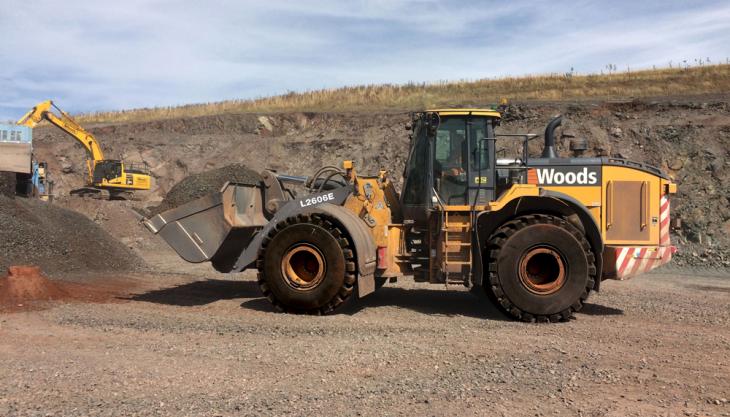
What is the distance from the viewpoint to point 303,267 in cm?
785

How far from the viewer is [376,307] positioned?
26.9ft

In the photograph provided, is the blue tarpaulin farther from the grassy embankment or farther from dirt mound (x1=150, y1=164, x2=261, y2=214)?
the grassy embankment

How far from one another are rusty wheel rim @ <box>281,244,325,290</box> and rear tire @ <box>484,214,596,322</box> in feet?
7.09

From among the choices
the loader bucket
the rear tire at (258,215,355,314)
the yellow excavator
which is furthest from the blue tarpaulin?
the rear tire at (258,215,355,314)

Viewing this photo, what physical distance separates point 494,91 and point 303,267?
76.1ft

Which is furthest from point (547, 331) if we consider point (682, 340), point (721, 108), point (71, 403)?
point (721, 108)

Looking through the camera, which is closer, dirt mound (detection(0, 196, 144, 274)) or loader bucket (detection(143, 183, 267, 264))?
loader bucket (detection(143, 183, 267, 264))

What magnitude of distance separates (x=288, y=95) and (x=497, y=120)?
28550 millimetres

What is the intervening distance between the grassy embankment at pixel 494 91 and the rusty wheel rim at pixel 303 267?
18.8 metres

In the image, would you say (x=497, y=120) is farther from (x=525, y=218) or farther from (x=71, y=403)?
(x=71, y=403)

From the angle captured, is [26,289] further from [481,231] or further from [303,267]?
[481,231]

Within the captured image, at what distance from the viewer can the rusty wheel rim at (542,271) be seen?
725cm

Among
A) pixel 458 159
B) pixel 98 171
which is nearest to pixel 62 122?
pixel 98 171

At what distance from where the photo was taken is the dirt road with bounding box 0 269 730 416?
14.0 ft
